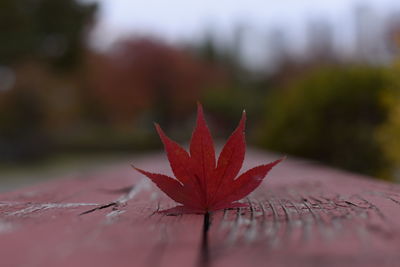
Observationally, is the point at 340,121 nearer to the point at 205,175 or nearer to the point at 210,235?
the point at 205,175

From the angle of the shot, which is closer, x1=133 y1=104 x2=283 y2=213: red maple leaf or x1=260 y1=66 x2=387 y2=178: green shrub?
x1=133 y1=104 x2=283 y2=213: red maple leaf

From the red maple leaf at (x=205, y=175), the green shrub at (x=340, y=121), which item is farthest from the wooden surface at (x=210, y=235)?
the green shrub at (x=340, y=121)

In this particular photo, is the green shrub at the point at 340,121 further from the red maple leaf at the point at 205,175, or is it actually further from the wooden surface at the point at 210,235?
the red maple leaf at the point at 205,175

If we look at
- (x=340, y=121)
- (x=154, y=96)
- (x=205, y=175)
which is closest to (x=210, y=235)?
(x=205, y=175)

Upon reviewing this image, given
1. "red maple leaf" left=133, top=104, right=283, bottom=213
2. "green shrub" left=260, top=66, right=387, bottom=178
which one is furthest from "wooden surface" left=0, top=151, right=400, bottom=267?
"green shrub" left=260, top=66, right=387, bottom=178

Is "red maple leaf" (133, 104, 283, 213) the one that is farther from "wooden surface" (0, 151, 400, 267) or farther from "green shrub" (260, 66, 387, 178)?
"green shrub" (260, 66, 387, 178)

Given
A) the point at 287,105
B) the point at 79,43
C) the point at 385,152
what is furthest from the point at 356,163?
the point at 79,43

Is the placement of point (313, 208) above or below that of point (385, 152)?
above

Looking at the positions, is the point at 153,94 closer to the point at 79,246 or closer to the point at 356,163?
the point at 356,163
